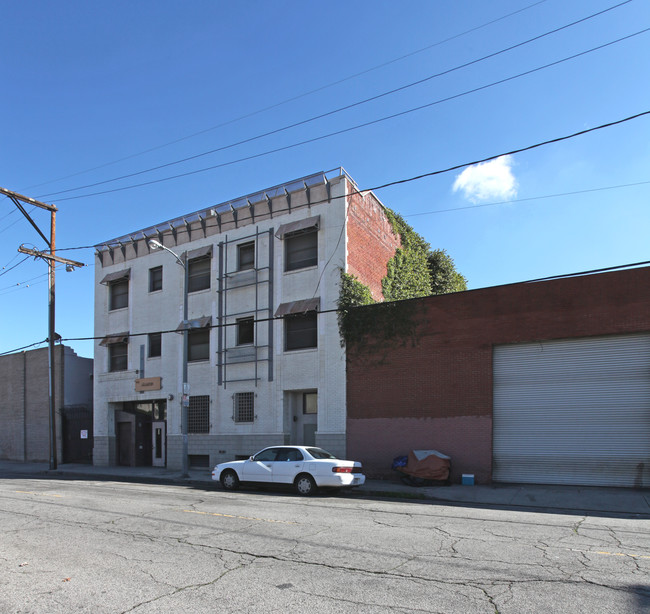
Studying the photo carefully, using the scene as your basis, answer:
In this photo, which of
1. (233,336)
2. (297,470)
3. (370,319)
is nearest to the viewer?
(297,470)

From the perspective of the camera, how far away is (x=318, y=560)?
7.36 m

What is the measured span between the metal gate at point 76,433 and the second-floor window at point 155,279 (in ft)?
25.1

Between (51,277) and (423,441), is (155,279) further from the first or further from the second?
(423,441)

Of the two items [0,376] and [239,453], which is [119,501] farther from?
[0,376]

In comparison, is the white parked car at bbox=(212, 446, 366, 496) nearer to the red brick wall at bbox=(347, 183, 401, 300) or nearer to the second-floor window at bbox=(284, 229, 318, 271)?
the red brick wall at bbox=(347, 183, 401, 300)

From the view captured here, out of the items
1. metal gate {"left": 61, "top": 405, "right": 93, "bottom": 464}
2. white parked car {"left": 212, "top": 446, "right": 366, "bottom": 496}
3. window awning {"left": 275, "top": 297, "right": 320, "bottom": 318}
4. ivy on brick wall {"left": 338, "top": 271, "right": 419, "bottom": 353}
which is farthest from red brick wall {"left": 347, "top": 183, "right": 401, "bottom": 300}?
metal gate {"left": 61, "top": 405, "right": 93, "bottom": 464}

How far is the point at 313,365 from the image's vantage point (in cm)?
2148

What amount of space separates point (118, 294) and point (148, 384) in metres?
5.56

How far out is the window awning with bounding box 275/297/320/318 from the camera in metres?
21.5

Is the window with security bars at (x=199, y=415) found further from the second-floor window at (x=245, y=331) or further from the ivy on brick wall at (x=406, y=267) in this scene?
the ivy on brick wall at (x=406, y=267)

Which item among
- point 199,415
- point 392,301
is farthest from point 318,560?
point 199,415

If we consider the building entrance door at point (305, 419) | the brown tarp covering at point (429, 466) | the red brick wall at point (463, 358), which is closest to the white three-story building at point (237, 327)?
the building entrance door at point (305, 419)

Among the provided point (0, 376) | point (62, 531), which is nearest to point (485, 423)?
point (62, 531)

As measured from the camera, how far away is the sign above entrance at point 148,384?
2564 centimetres
